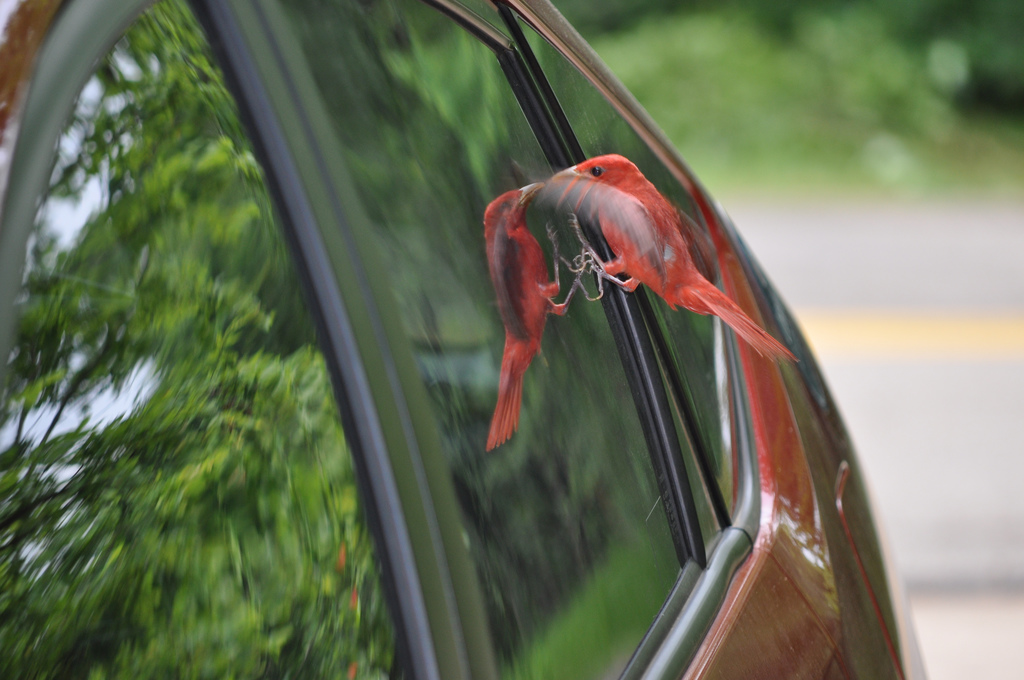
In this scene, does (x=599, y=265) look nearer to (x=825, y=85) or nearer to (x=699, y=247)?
(x=699, y=247)

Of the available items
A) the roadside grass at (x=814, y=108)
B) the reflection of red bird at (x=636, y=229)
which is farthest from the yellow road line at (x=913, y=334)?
the reflection of red bird at (x=636, y=229)

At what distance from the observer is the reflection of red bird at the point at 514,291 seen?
862 mm

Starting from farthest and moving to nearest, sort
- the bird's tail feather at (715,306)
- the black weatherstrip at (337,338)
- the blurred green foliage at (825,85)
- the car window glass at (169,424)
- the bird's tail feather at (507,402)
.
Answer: the blurred green foliage at (825,85) < the bird's tail feather at (715,306) < the bird's tail feather at (507,402) < the black weatherstrip at (337,338) < the car window glass at (169,424)

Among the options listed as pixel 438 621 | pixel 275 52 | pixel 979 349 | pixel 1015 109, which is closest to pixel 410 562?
pixel 438 621

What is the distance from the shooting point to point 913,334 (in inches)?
225

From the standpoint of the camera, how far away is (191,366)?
710 millimetres

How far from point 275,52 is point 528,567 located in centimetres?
46

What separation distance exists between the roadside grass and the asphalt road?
1.82 feet

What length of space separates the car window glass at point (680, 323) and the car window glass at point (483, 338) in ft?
0.50

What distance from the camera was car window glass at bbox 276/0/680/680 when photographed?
0.79 metres

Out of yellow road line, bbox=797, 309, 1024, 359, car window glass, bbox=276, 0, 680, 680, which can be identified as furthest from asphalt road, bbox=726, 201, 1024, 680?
car window glass, bbox=276, 0, 680, 680

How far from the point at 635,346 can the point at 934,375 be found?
4.52m

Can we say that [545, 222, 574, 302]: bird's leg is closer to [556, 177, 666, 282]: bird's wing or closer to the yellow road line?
[556, 177, 666, 282]: bird's wing

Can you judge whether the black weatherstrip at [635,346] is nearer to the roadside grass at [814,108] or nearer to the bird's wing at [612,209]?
the bird's wing at [612,209]
